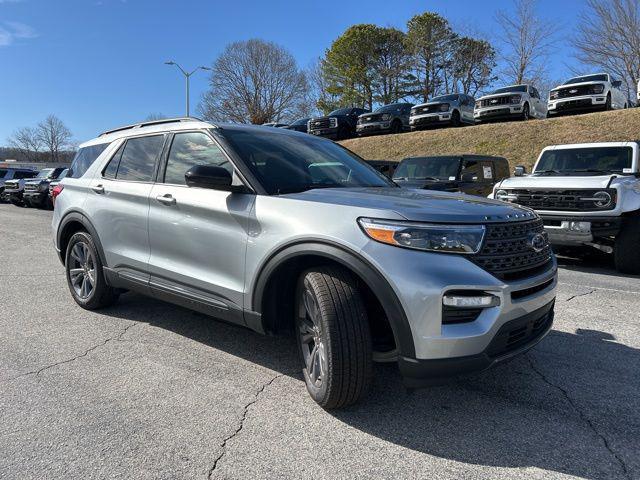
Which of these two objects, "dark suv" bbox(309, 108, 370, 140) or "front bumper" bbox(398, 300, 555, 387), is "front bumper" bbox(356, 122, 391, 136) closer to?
"dark suv" bbox(309, 108, 370, 140)

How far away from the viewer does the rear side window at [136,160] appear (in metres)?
4.10

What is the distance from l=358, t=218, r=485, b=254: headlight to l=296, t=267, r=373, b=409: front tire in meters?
0.37

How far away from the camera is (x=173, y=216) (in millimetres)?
3650

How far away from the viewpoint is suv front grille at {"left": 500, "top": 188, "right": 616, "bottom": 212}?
7078 millimetres

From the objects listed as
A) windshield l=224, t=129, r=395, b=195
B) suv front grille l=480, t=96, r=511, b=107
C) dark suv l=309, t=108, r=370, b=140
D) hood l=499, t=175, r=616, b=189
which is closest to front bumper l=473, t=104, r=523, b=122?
suv front grille l=480, t=96, r=511, b=107

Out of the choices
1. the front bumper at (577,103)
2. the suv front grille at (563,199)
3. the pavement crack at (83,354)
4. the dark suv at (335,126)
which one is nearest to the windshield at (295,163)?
the pavement crack at (83,354)

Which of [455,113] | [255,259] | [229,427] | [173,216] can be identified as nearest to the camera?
[229,427]

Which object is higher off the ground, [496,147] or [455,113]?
[455,113]

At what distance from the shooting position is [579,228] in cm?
706

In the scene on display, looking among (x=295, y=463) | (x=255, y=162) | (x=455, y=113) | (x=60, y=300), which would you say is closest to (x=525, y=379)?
(x=295, y=463)

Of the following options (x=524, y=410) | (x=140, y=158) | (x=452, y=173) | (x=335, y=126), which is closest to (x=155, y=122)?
(x=140, y=158)

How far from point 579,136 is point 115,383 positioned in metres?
19.0

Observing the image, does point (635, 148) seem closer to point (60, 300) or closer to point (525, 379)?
point (525, 379)

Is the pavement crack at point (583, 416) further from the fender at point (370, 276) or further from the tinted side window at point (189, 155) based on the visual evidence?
the tinted side window at point (189, 155)
